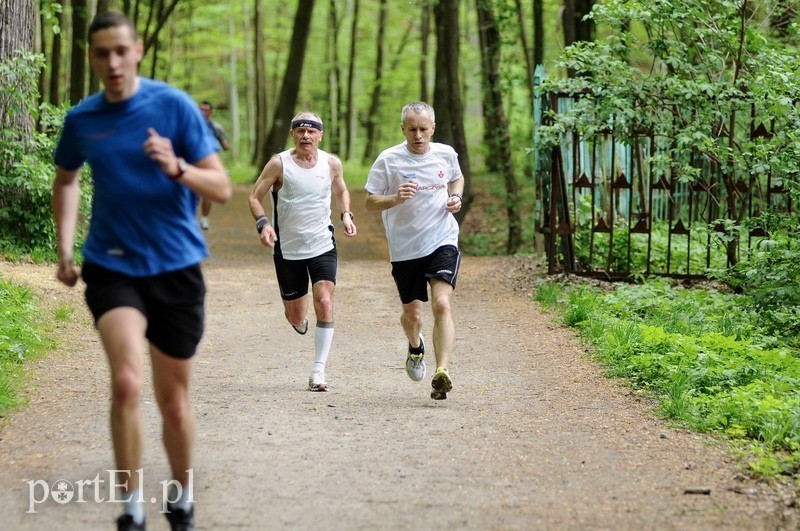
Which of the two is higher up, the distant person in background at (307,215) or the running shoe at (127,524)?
the distant person in background at (307,215)

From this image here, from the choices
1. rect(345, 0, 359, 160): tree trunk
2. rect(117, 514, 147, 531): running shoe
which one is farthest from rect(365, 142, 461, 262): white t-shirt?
rect(345, 0, 359, 160): tree trunk

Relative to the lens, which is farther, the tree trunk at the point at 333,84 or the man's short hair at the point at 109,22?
the tree trunk at the point at 333,84

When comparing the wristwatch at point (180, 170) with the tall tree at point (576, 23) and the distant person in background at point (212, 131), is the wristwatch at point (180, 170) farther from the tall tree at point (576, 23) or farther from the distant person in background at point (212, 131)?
the distant person in background at point (212, 131)

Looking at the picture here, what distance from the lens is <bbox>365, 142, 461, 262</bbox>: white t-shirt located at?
7750 mm

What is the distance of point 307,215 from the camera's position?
8.18m

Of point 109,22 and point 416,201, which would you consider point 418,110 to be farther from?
point 109,22

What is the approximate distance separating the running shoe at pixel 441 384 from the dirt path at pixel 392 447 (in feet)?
0.36

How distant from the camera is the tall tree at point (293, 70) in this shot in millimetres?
27698

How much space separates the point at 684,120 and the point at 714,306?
2.54m

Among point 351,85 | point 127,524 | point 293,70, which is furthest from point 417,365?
point 351,85

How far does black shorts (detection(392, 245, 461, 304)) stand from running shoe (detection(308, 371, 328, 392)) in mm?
872

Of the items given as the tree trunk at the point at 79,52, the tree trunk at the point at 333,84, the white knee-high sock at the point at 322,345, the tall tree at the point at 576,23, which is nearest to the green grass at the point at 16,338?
the white knee-high sock at the point at 322,345

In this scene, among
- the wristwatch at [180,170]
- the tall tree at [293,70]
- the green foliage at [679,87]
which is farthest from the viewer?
the tall tree at [293,70]

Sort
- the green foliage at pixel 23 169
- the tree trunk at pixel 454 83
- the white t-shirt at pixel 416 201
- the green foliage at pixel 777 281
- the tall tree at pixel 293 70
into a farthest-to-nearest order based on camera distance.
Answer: the tall tree at pixel 293 70
the tree trunk at pixel 454 83
the green foliage at pixel 23 169
the green foliage at pixel 777 281
the white t-shirt at pixel 416 201
